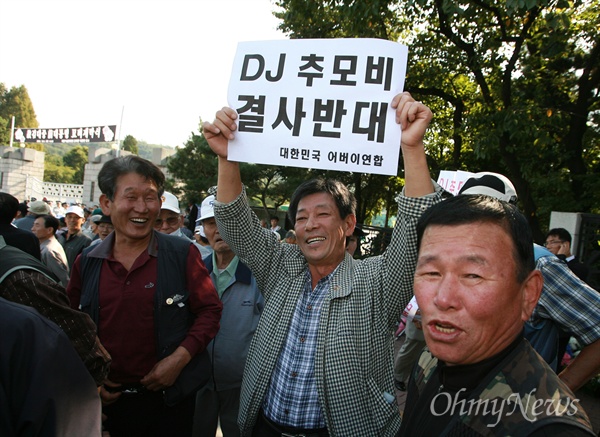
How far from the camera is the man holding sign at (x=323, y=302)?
2014mm

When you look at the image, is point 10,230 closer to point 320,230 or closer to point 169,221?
point 169,221

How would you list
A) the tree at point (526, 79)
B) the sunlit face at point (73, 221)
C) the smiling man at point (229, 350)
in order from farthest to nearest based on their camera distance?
the tree at point (526, 79) → the sunlit face at point (73, 221) → the smiling man at point (229, 350)

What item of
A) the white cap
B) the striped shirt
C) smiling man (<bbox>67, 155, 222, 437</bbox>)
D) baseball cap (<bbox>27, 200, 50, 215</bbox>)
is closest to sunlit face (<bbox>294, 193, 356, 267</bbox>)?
the striped shirt

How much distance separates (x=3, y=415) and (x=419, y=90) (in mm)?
14129

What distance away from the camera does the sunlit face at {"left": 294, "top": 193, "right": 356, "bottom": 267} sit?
90.6 inches

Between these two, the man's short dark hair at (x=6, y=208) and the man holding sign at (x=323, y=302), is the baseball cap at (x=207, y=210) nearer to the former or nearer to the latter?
the man's short dark hair at (x=6, y=208)

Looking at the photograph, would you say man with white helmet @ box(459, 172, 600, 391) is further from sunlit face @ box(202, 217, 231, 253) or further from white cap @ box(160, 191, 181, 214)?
white cap @ box(160, 191, 181, 214)

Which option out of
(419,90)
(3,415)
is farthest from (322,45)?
(419,90)

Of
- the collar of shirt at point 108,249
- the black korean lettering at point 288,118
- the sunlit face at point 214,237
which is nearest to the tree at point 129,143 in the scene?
the sunlit face at point 214,237

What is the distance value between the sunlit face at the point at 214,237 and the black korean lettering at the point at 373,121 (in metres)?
1.64

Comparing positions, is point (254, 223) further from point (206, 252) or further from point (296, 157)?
point (206, 252)

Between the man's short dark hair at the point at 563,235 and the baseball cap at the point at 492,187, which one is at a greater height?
the baseball cap at the point at 492,187

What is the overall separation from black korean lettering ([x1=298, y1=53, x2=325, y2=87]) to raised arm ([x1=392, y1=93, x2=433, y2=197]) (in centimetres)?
47

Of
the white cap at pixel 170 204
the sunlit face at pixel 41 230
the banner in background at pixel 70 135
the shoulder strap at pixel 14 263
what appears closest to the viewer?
the shoulder strap at pixel 14 263
